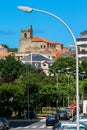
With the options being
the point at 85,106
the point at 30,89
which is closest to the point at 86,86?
the point at 30,89

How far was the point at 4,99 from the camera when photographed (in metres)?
87.5

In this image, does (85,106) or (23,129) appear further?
(85,106)

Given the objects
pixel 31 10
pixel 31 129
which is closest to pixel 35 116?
pixel 31 129

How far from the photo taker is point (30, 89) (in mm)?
90562

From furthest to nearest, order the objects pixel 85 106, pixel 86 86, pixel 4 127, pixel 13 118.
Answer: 1. pixel 86 86
2. pixel 13 118
3. pixel 85 106
4. pixel 4 127

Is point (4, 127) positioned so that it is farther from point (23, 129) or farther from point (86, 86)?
point (86, 86)

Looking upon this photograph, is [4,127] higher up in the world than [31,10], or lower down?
lower down

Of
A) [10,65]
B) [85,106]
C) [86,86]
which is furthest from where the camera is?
[10,65]

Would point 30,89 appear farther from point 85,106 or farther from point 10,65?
point 10,65

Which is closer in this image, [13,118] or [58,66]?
[13,118]

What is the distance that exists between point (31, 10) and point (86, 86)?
10679 centimetres

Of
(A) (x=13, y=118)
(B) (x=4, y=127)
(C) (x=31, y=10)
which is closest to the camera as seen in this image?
(C) (x=31, y=10)

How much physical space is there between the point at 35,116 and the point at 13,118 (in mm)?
4011

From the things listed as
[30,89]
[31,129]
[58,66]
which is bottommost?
[31,129]
